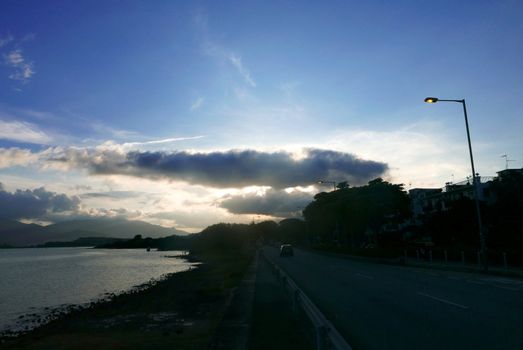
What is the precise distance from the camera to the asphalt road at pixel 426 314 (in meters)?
9.74

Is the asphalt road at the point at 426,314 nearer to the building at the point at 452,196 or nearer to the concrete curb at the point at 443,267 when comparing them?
the concrete curb at the point at 443,267

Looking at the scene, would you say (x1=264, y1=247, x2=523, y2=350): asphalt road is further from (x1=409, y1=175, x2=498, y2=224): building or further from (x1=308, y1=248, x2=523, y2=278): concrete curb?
(x1=409, y1=175, x2=498, y2=224): building

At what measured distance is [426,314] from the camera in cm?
1307

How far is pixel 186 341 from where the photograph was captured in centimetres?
1269

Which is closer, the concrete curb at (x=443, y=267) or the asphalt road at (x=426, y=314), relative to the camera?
the asphalt road at (x=426, y=314)

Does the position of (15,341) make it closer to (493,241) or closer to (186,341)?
(186,341)

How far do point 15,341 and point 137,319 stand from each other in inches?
187

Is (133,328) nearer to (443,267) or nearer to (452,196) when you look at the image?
(443,267)

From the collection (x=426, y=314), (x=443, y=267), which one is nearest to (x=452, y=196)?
(x=443, y=267)

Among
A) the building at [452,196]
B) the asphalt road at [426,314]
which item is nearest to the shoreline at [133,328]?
the asphalt road at [426,314]

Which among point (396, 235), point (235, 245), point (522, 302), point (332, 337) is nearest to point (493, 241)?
point (396, 235)

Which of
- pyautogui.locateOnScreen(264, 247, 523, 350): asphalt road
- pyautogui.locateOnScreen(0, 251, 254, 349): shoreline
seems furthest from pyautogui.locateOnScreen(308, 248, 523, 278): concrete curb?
pyautogui.locateOnScreen(0, 251, 254, 349): shoreline

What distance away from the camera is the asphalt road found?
32.0 feet

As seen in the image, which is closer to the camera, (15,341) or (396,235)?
(15,341)
